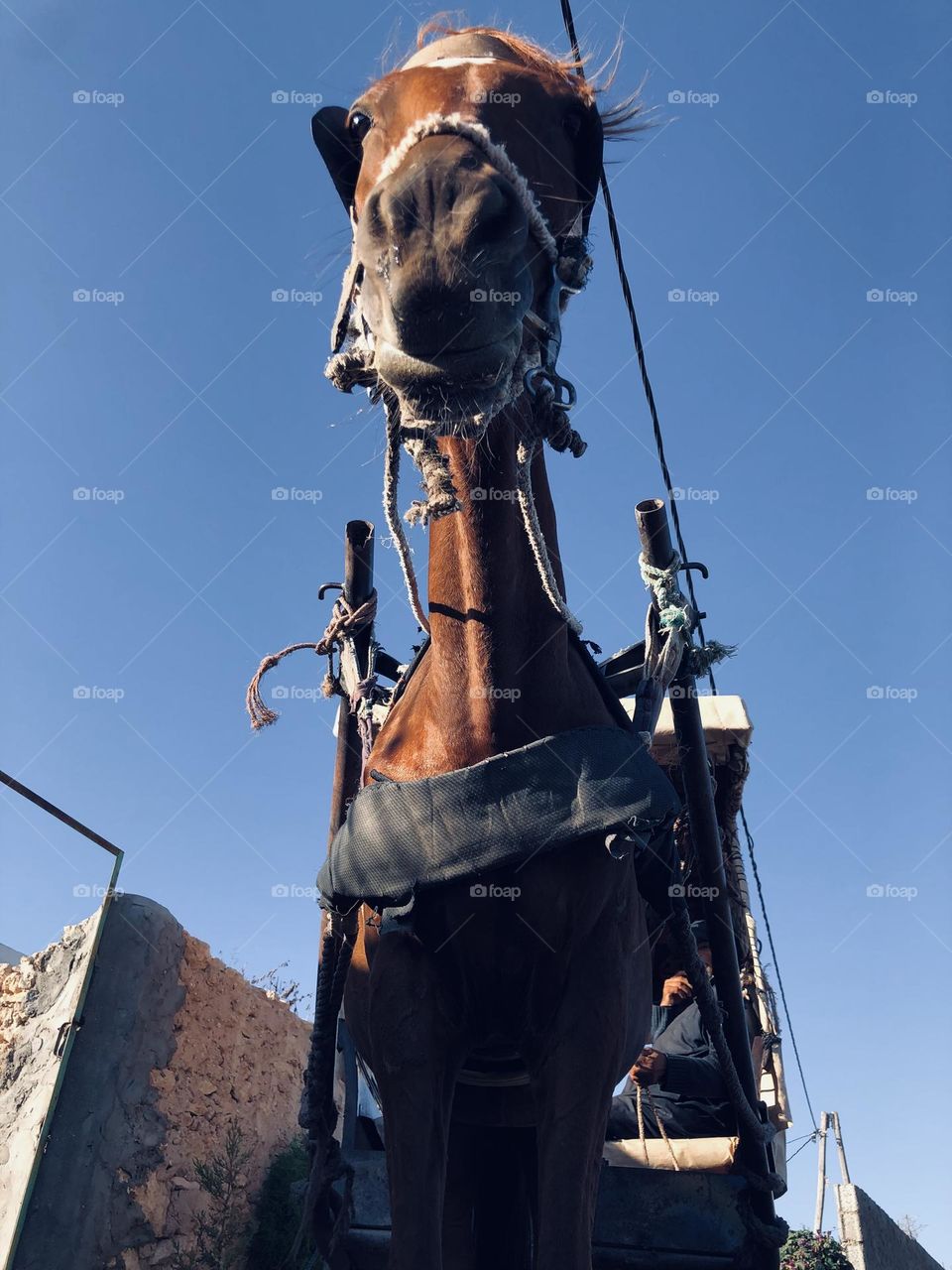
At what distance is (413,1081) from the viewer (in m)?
2.36

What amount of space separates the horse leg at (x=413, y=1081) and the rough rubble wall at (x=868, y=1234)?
21.2 ft

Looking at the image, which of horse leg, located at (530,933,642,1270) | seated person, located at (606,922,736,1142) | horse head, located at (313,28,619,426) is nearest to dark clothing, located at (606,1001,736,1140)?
seated person, located at (606,922,736,1142)

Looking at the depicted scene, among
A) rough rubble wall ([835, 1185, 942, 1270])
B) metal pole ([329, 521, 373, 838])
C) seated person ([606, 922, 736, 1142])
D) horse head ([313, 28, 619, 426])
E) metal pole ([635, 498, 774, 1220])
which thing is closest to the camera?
horse head ([313, 28, 619, 426])

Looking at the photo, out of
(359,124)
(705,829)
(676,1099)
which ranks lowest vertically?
(676,1099)

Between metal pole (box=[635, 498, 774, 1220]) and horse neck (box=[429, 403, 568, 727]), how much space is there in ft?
2.30

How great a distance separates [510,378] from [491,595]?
584 millimetres

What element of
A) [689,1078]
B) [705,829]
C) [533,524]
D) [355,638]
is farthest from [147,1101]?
[533,524]

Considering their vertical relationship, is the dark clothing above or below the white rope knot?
below

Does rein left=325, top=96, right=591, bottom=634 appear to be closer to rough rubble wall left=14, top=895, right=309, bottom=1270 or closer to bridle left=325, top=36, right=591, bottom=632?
bridle left=325, top=36, right=591, bottom=632

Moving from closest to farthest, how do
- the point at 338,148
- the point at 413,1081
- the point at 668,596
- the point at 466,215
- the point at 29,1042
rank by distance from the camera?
the point at 466,215 → the point at 413,1081 → the point at 338,148 → the point at 668,596 → the point at 29,1042

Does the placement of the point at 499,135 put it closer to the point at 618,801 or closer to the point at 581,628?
the point at 581,628

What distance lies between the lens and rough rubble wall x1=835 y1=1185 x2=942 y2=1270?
7777 mm

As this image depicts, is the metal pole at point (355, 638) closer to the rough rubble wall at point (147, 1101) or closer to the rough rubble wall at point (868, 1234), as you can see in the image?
the rough rubble wall at point (147, 1101)

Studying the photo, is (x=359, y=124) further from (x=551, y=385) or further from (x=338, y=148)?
(x=551, y=385)
